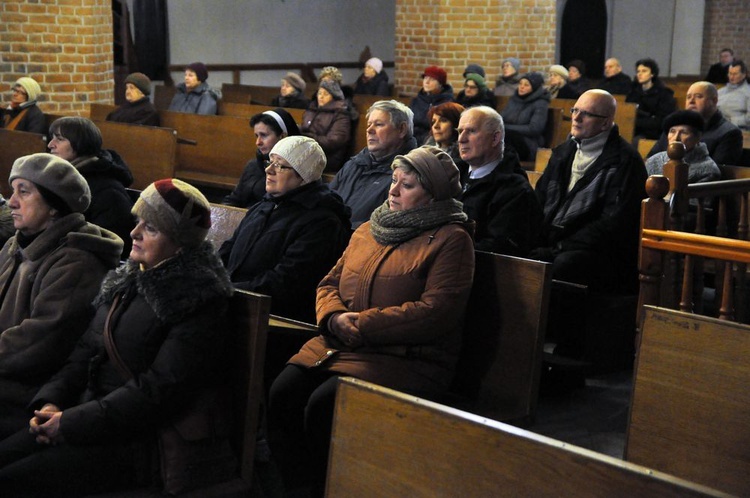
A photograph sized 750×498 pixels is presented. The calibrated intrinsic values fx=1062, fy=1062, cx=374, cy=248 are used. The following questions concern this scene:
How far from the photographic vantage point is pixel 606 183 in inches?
187

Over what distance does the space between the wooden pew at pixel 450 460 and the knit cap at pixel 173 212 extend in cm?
108

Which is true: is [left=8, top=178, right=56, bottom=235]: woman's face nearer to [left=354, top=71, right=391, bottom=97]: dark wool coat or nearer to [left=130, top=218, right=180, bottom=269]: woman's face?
[left=130, top=218, right=180, bottom=269]: woman's face

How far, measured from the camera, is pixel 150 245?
2.97 metres

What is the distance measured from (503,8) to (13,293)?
921 cm

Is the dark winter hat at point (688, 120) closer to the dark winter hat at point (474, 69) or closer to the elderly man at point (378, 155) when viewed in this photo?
the elderly man at point (378, 155)

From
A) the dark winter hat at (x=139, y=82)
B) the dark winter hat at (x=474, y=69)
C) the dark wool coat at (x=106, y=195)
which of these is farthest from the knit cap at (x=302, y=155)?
the dark winter hat at (x=474, y=69)

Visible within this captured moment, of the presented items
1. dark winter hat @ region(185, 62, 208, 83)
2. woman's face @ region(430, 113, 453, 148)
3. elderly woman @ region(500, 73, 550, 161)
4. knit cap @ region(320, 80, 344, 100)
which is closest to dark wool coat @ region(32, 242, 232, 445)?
woman's face @ region(430, 113, 453, 148)

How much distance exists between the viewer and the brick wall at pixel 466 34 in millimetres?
11719

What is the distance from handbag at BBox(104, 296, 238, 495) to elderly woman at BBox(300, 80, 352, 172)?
174 inches

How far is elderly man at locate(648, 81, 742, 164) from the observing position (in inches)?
225

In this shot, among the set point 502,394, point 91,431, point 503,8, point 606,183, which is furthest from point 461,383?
point 503,8

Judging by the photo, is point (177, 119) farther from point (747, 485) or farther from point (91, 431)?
point (747, 485)

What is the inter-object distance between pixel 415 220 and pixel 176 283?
856 mm

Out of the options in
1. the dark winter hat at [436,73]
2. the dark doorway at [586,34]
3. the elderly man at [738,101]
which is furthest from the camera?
the dark doorway at [586,34]
